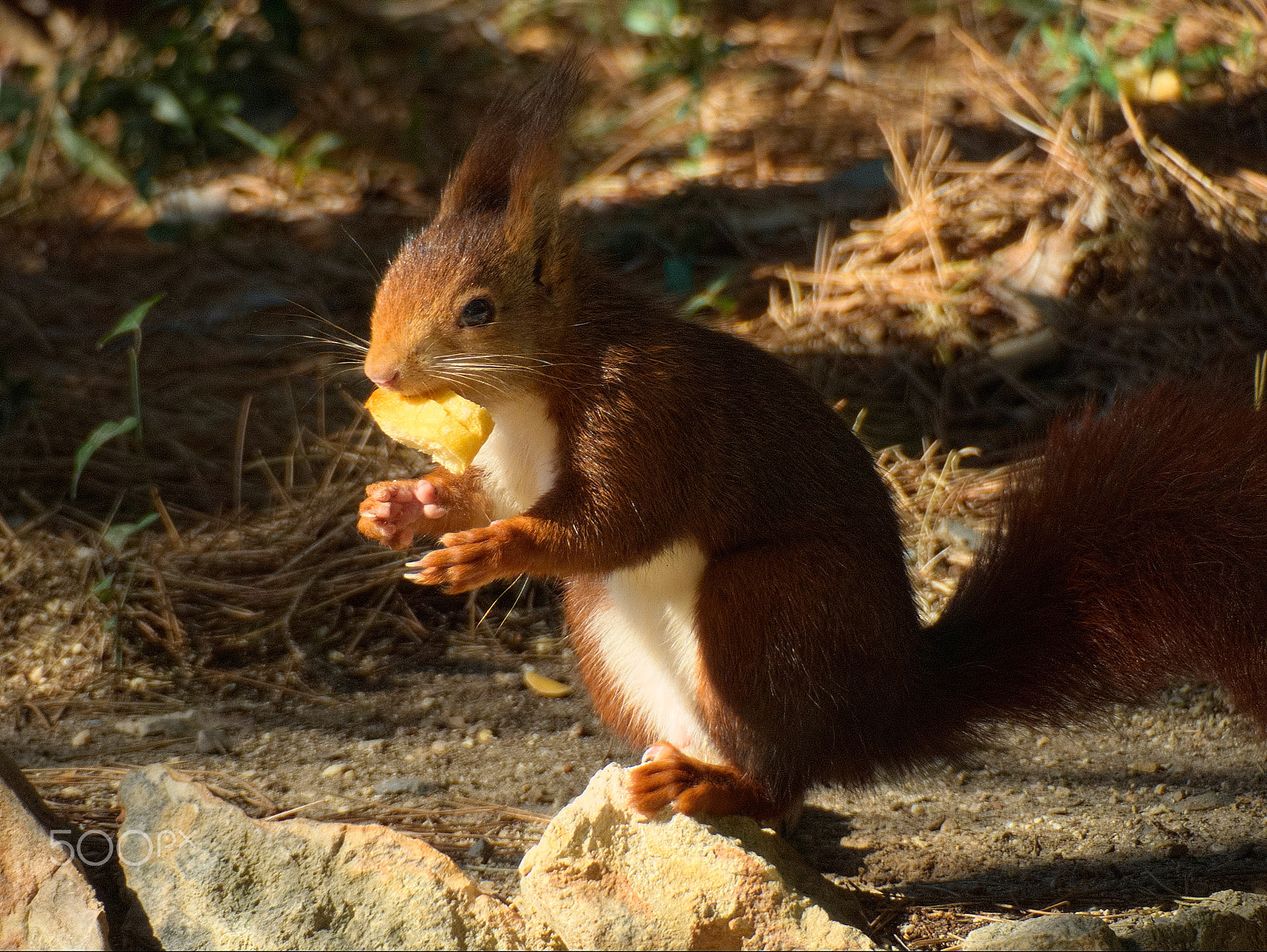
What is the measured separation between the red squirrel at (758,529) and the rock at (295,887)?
0.41 m

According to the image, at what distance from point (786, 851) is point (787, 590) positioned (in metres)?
0.40

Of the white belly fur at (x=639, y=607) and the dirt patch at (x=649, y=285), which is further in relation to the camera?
the dirt patch at (x=649, y=285)

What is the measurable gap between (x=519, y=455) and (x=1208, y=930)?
1.22 metres

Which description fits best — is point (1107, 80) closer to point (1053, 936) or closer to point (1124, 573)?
point (1124, 573)

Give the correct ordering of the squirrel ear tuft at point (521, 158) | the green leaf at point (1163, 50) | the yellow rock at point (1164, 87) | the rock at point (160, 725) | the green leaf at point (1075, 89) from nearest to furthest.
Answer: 1. the squirrel ear tuft at point (521, 158)
2. the rock at point (160, 725)
3. the green leaf at point (1075, 89)
4. the green leaf at point (1163, 50)
5. the yellow rock at point (1164, 87)

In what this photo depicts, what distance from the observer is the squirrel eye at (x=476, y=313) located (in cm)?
199

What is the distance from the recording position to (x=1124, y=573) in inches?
78.9

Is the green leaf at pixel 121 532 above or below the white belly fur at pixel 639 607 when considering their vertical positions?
below

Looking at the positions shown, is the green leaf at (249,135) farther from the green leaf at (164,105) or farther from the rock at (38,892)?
the rock at (38,892)

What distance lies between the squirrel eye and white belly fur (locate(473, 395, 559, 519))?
148 mm

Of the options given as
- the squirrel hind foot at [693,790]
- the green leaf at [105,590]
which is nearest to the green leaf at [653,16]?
the green leaf at [105,590]

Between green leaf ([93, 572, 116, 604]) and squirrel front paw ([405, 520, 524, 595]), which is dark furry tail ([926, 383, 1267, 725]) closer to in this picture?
squirrel front paw ([405, 520, 524, 595])

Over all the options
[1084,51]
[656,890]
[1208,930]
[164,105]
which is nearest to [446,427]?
[656,890]

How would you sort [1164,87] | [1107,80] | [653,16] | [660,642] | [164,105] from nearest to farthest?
[660,642] < [1107,80] < [1164,87] < [164,105] < [653,16]
